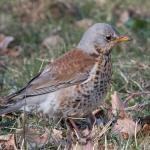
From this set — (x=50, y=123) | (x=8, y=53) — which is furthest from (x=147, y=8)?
(x=50, y=123)

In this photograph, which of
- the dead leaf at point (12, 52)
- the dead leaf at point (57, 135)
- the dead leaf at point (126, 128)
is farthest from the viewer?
the dead leaf at point (12, 52)

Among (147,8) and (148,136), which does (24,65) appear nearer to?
(148,136)

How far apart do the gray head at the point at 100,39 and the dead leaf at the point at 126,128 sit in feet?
2.20

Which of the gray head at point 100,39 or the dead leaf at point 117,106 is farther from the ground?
the gray head at point 100,39

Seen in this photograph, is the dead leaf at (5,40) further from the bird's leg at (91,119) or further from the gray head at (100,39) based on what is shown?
the bird's leg at (91,119)

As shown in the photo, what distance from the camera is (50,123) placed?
223 inches

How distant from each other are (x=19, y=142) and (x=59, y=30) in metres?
4.16

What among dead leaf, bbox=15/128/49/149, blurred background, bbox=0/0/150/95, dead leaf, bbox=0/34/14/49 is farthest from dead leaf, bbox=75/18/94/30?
dead leaf, bbox=15/128/49/149

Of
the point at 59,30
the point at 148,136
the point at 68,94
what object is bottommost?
the point at 148,136

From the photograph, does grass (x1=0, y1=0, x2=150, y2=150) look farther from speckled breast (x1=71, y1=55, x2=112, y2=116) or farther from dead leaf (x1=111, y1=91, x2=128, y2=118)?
speckled breast (x1=71, y1=55, x2=112, y2=116)

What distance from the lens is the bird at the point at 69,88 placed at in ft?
18.8

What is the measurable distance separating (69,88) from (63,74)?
0.15 m

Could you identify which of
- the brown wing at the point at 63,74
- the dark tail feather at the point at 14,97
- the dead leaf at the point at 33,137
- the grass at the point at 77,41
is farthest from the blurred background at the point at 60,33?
the dead leaf at the point at 33,137

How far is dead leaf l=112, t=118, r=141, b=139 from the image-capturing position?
550 centimetres
